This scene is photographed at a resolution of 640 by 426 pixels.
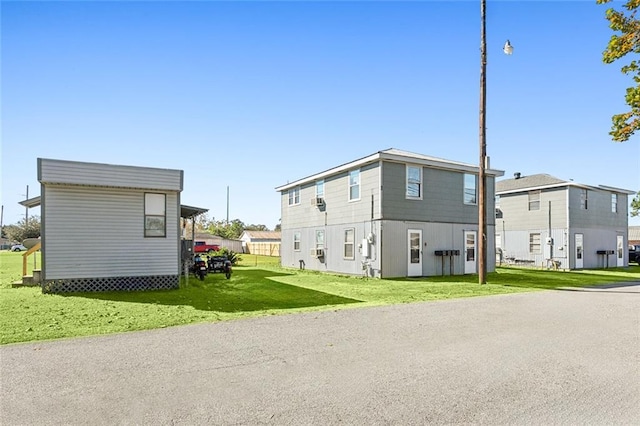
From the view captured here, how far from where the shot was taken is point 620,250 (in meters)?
28.5

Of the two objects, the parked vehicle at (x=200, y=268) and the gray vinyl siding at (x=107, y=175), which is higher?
the gray vinyl siding at (x=107, y=175)

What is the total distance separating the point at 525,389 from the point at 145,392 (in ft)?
13.4

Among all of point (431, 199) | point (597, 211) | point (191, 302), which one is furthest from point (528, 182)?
point (191, 302)

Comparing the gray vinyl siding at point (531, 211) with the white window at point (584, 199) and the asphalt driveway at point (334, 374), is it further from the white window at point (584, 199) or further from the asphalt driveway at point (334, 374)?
the asphalt driveway at point (334, 374)

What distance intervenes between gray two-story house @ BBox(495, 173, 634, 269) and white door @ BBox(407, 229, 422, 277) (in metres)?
11.3

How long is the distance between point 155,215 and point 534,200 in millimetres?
24031

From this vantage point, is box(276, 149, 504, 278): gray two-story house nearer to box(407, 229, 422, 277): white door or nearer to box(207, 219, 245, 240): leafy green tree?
box(407, 229, 422, 277): white door

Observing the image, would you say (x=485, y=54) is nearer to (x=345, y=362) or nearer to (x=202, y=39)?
(x=202, y=39)

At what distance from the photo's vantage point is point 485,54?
15.5 metres

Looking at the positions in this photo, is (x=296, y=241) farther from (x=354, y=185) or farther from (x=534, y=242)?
(x=534, y=242)

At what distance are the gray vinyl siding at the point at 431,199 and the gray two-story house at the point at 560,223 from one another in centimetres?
696

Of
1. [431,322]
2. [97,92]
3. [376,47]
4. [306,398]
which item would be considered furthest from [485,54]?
[306,398]

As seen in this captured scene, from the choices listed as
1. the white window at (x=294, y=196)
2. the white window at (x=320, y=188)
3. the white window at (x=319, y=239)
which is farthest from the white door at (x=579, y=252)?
the white window at (x=294, y=196)

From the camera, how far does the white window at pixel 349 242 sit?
19.0 metres
